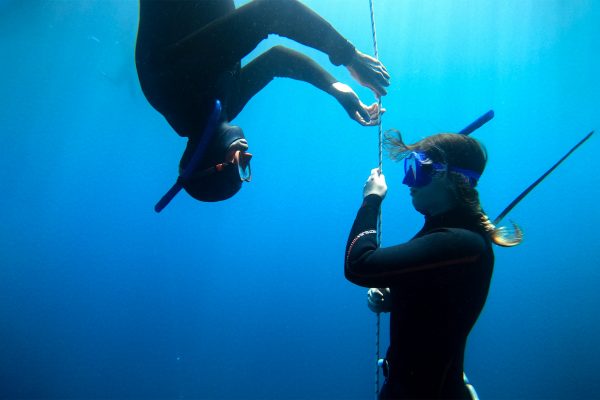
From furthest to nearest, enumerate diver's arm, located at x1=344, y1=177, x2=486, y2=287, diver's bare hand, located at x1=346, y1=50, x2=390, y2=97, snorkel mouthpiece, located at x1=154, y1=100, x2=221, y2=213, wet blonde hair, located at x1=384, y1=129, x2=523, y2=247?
diver's bare hand, located at x1=346, y1=50, x2=390, y2=97
wet blonde hair, located at x1=384, y1=129, x2=523, y2=247
snorkel mouthpiece, located at x1=154, y1=100, x2=221, y2=213
diver's arm, located at x1=344, y1=177, x2=486, y2=287

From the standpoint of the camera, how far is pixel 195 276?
36312 mm

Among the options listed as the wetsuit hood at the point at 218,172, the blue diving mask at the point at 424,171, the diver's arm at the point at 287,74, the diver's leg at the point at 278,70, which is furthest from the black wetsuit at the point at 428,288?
the diver's leg at the point at 278,70

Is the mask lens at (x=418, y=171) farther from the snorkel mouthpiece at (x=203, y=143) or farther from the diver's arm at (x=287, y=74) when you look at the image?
the snorkel mouthpiece at (x=203, y=143)

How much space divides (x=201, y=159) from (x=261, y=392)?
2367 cm

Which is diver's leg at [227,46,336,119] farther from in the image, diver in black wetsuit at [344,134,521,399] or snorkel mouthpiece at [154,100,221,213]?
diver in black wetsuit at [344,134,521,399]

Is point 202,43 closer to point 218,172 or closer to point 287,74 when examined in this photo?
point 218,172

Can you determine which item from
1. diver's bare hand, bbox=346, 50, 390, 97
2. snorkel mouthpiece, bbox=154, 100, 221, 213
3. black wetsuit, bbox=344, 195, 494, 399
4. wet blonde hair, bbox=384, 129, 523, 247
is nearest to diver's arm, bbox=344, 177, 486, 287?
black wetsuit, bbox=344, 195, 494, 399

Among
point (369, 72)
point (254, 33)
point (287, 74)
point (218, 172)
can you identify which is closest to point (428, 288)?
point (218, 172)

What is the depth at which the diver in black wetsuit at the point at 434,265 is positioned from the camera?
1315mm

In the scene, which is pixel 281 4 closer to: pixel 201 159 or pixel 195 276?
pixel 201 159

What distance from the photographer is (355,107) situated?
6.70ft

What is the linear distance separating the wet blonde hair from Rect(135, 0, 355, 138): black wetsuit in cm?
69

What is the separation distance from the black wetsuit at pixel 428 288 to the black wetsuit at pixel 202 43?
0.95 meters

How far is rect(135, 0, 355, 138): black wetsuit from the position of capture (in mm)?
1527
